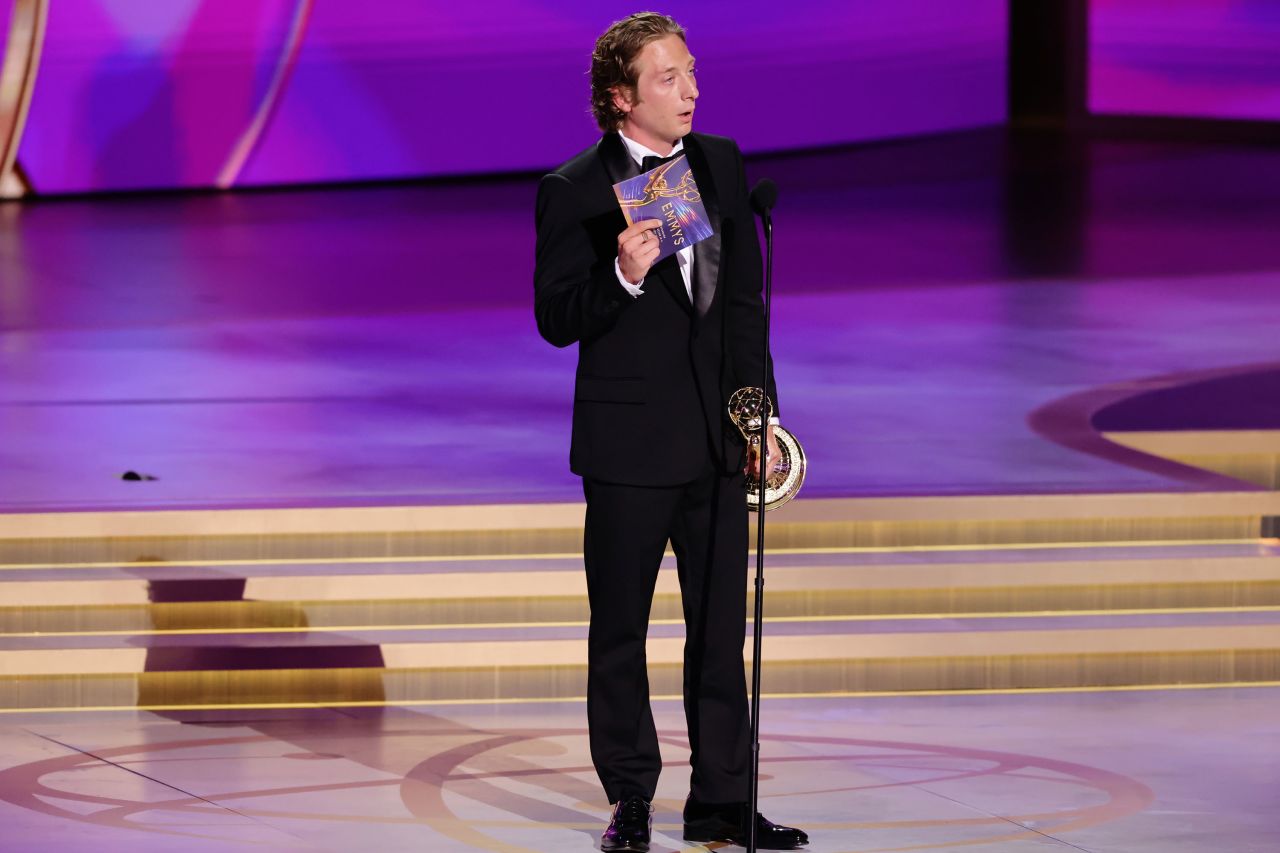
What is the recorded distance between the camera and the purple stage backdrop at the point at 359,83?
15.2m

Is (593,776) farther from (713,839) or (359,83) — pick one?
(359,83)

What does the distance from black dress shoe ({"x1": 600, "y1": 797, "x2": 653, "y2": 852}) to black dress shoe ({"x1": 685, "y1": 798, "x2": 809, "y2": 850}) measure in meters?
0.10

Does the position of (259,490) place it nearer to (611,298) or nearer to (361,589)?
(361,589)

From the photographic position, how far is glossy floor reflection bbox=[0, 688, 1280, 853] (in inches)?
166

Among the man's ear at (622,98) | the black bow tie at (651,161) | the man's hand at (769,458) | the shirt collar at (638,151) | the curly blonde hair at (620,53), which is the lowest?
the man's hand at (769,458)

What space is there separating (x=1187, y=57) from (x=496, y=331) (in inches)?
424

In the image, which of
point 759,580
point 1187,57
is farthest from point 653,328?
point 1187,57

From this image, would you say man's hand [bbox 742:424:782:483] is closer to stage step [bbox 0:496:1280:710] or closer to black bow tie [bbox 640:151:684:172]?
black bow tie [bbox 640:151:684:172]

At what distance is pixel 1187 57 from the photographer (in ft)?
62.2

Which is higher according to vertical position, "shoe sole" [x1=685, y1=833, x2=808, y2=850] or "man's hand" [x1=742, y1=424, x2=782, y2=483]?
"man's hand" [x1=742, y1=424, x2=782, y2=483]

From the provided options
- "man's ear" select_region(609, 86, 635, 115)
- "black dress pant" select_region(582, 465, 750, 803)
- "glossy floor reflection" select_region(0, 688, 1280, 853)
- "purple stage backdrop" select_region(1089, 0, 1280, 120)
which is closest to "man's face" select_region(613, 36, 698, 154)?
"man's ear" select_region(609, 86, 635, 115)

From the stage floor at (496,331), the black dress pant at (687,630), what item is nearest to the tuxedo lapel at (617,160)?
the black dress pant at (687,630)

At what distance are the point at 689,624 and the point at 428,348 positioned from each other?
5.58m

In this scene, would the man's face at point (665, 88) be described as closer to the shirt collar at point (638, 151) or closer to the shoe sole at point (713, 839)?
the shirt collar at point (638, 151)
